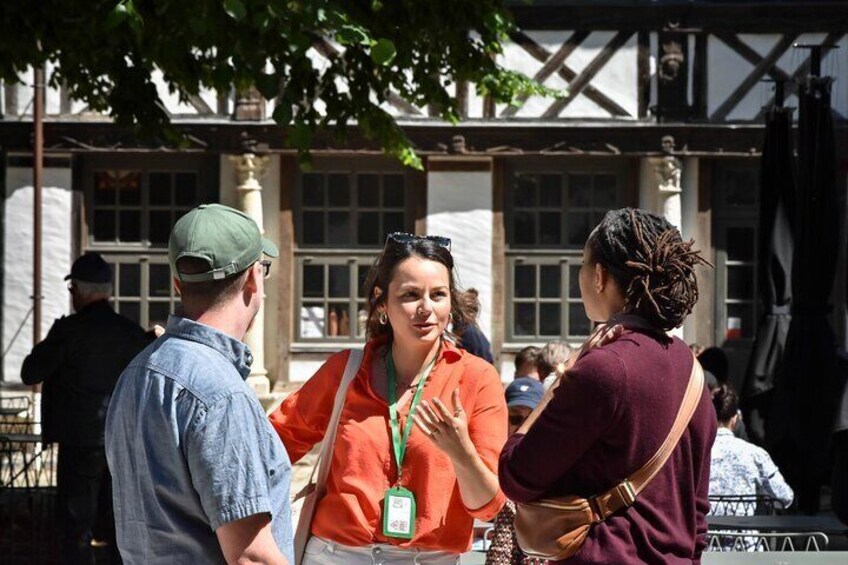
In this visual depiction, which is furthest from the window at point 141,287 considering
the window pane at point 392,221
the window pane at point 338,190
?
the window pane at point 392,221

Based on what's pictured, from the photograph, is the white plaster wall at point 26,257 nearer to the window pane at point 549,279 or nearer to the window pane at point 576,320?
the window pane at point 549,279

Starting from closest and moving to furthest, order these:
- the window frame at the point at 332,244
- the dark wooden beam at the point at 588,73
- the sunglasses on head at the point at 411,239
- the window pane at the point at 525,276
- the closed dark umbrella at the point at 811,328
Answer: the sunglasses on head at the point at 411,239 < the closed dark umbrella at the point at 811,328 < the dark wooden beam at the point at 588,73 < the window frame at the point at 332,244 < the window pane at the point at 525,276

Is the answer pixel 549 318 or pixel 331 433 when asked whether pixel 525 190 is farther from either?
pixel 331 433

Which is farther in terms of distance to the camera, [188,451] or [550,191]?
[550,191]

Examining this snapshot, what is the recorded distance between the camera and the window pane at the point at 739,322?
1700cm

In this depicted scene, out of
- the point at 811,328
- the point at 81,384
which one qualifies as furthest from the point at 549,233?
the point at 81,384

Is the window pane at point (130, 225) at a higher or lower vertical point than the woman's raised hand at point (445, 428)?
higher

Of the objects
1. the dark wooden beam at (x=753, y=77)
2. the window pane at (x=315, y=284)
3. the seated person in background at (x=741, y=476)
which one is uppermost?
the dark wooden beam at (x=753, y=77)

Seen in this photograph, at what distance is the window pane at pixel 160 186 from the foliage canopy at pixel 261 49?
546cm

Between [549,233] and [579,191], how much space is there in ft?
1.83

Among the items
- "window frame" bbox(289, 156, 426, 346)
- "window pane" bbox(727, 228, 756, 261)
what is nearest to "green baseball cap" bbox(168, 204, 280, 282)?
"window frame" bbox(289, 156, 426, 346)

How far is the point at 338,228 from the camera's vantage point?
17125 mm

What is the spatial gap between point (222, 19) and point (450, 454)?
422 centimetres

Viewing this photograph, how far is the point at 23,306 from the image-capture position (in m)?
16.7
